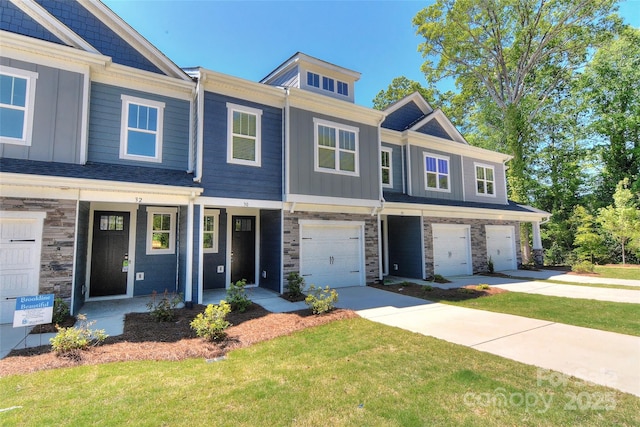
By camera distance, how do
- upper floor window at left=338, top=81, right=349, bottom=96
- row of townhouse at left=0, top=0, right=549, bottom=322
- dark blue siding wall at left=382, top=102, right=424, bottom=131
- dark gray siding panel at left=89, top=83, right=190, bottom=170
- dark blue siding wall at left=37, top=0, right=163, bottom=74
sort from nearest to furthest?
row of townhouse at left=0, top=0, right=549, bottom=322
dark gray siding panel at left=89, top=83, right=190, bottom=170
dark blue siding wall at left=37, top=0, right=163, bottom=74
upper floor window at left=338, top=81, right=349, bottom=96
dark blue siding wall at left=382, top=102, right=424, bottom=131

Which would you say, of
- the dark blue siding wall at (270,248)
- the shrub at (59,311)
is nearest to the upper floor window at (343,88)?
the dark blue siding wall at (270,248)

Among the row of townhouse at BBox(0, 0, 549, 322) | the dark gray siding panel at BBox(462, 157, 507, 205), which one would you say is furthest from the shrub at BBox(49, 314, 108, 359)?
the dark gray siding panel at BBox(462, 157, 507, 205)

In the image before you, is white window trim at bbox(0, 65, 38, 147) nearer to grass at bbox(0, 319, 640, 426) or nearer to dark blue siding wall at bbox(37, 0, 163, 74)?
dark blue siding wall at bbox(37, 0, 163, 74)

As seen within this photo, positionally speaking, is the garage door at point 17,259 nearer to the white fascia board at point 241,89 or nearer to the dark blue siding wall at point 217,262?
the dark blue siding wall at point 217,262

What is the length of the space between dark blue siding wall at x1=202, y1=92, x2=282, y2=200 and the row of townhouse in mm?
38

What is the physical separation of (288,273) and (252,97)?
5.62m

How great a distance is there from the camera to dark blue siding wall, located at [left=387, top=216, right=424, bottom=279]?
13.1 m

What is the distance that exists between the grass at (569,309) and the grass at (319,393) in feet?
11.6

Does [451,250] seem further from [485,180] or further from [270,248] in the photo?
[270,248]

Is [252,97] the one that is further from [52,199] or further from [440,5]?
[440,5]

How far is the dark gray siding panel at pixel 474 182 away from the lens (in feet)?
53.1

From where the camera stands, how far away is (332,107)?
1070cm

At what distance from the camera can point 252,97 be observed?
969 cm

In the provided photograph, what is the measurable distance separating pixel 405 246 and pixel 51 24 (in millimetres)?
13703
